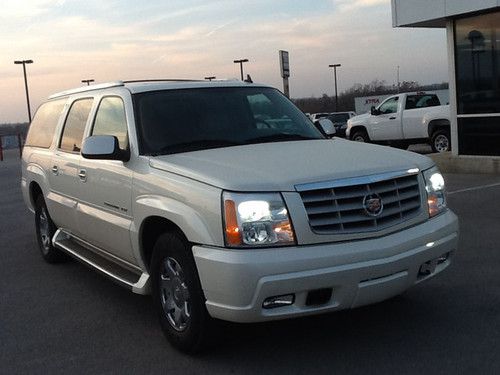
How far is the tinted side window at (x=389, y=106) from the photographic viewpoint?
20245 millimetres

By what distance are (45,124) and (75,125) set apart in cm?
121

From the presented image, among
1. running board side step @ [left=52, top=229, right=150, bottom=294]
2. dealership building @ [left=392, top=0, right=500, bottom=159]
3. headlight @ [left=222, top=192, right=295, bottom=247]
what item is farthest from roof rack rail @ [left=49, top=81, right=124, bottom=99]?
dealership building @ [left=392, top=0, right=500, bottom=159]

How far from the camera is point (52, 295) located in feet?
19.5

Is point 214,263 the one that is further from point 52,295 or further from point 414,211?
point 52,295

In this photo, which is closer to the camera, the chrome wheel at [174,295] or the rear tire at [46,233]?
the chrome wheel at [174,295]

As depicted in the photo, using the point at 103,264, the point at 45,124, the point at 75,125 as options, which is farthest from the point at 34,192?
the point at 103,264

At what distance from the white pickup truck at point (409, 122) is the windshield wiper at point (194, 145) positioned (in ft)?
47.1

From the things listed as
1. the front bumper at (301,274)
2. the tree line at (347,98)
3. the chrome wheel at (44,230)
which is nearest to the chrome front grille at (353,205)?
the front bumper at (301,274)

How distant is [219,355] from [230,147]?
5.01ft

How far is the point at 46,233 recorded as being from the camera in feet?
23.6

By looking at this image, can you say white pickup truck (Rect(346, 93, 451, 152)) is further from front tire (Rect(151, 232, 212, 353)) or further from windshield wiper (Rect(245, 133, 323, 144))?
front tire (Rect(151, 232, 212, 353))

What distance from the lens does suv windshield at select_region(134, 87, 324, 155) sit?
4848mm

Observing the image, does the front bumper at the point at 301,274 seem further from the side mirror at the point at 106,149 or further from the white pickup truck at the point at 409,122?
the white pickup truck at the point at 409,122

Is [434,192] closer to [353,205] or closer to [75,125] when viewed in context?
[353,205]
